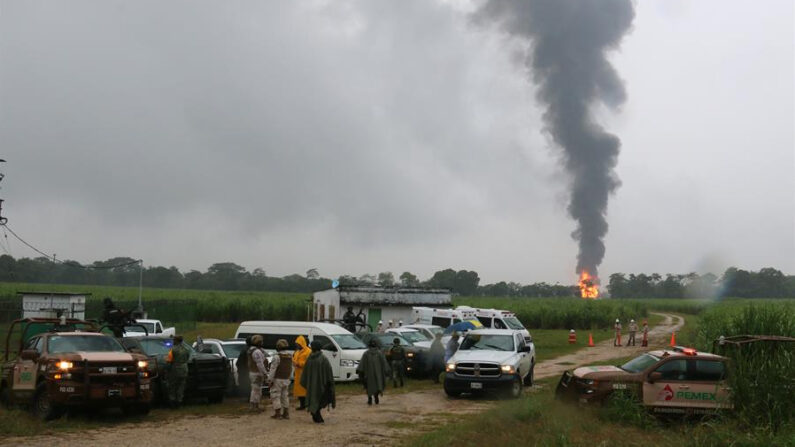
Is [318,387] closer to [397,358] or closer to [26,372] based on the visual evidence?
[26,372]

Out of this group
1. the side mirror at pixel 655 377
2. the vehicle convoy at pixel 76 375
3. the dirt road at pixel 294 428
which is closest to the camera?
the dirt road at pixel 294 428

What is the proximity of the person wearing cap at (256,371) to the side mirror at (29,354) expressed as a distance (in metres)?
4.31

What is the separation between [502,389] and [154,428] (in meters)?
8.42

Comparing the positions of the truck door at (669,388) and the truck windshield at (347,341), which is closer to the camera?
the truck door at (669,388)

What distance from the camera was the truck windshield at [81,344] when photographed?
1414cm

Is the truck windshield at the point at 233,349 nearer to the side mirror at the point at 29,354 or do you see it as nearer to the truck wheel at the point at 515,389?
the side mirror at the point at 29,354

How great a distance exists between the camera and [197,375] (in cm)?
1614

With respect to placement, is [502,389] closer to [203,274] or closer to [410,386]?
[410,386]

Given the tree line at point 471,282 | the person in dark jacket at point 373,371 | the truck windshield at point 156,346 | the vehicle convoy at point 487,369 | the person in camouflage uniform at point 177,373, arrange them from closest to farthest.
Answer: the person in camouflage uniform at point 177,373 → the person in dark jacket at point 373,371 → the truck windshield at point 156,346 → the vehicle convoy at point 487,369 → the tree line at point 471,282

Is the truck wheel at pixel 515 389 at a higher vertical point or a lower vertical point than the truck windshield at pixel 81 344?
lower

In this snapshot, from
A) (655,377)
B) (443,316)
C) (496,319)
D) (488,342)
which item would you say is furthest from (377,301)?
(655,377)

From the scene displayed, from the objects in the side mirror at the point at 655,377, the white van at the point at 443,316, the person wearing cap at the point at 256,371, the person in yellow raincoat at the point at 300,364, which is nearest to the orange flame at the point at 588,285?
the white van at the point at 443,316

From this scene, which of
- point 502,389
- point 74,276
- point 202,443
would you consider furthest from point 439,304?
point 74,276

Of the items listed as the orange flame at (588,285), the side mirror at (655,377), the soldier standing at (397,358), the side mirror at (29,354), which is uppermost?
the orange flame at (588,285)
